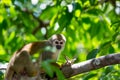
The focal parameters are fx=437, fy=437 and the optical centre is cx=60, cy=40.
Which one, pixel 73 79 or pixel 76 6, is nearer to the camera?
pixel 73 79

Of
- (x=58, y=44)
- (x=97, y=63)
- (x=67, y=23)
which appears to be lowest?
(x=97, y=63)

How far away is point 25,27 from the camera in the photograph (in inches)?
381

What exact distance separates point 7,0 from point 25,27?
56.6 inches

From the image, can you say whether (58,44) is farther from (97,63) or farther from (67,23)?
(97,63)

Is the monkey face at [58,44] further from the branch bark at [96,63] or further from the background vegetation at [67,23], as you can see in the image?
the branch bark at [96,63]

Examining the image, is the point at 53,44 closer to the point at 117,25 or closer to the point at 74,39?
the point at 117,25

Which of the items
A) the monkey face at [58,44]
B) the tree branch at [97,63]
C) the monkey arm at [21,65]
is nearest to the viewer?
the tree branch at [97,63]

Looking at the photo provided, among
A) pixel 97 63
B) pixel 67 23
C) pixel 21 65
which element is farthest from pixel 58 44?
pixel 97 63

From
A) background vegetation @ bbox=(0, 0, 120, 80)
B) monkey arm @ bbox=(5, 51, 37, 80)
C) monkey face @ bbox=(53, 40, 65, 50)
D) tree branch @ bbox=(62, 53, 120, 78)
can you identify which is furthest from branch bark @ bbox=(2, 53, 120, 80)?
monkey face @ bbox=(53, 40, 65, 50)

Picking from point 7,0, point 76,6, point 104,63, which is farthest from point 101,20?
point 104,63

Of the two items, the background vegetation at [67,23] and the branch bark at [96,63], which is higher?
the background vegetation at [67,23]

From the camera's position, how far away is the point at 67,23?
7.14m

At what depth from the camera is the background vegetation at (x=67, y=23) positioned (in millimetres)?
7102

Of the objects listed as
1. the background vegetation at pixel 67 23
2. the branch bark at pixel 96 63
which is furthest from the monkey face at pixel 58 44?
the branch bark at pixel 96 63
